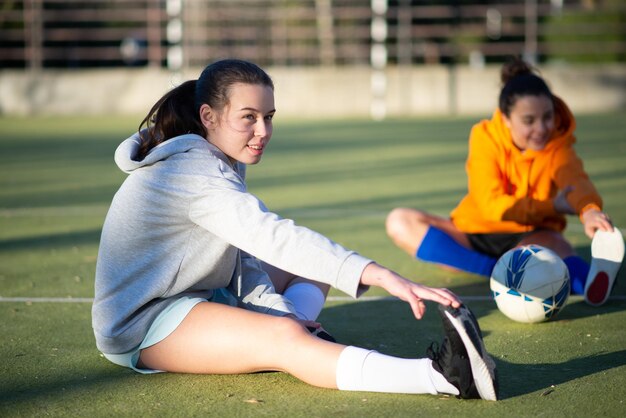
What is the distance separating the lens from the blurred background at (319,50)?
61.0 ft

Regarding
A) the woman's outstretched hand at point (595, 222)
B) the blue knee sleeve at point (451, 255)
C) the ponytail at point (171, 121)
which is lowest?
the blue knee sleeve at point (451, 255)

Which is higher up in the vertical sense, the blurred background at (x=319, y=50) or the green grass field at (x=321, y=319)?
the blurred background at (x=319, y=50)

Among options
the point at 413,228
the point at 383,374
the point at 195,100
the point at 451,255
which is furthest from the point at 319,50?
the point at 383,374

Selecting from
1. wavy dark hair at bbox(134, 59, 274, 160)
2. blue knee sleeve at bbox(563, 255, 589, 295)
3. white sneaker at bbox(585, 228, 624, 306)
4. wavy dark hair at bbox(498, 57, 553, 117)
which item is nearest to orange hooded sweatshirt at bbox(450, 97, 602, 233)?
wavy dark hair at bbox(498, 57, 553, 117)

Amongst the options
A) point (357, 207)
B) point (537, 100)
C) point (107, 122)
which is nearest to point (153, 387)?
point (537, 100)

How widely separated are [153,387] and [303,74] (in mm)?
16071

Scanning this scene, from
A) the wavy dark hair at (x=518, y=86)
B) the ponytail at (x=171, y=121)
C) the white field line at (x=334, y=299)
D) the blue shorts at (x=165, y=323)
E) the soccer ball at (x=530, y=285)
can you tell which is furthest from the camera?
the wavy dark hair at (x=518, y=86)

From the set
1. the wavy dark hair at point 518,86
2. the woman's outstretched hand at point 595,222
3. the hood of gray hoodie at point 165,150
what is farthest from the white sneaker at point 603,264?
the hood of gray hoodie at point 165,150

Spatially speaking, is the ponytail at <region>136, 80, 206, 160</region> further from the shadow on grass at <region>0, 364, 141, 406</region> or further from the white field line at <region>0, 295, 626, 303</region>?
the white field line at <region>0, 295, 626, 303</region>

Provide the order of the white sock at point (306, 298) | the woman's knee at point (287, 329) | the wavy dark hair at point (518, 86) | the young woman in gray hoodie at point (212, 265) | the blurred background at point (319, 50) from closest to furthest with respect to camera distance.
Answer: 1. the young woman in gray hoodie at point (212, 265)
2. the woman's knee at point (287, 329)
3. the white sock at point (306, 298)
4. the wavy dark hair at point (518, 86)
5. the blurred background at point (319, 50)

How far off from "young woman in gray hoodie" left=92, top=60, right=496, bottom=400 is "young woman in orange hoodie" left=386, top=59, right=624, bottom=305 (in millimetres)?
1745

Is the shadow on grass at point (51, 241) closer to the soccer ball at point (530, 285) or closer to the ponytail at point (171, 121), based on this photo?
the ponytail at point (171, 121)

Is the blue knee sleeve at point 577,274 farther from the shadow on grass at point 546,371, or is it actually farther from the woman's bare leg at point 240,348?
the woman's bare leg at point 240,348

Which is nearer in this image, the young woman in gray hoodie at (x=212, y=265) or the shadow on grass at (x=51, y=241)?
the young woman in gray hoodie at (x=212, y=265)
